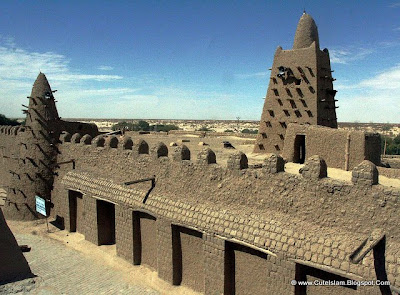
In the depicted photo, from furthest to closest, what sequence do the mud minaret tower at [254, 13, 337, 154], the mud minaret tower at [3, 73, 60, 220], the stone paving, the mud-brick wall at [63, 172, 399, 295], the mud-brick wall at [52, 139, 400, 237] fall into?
the mud minaret tower at [254, 13, 337, 154] < the mud minaret tower at [3, 73, 60, 220] < the stone paving < the mud-brick wall at [63, 172, 399, 295] < the mud-brick wall at [52, 139, 400, 237]

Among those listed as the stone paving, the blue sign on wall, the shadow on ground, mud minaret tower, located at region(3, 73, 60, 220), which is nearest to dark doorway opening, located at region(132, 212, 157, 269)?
the stone paving

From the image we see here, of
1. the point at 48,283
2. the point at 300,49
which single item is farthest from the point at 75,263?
the point at 300,49

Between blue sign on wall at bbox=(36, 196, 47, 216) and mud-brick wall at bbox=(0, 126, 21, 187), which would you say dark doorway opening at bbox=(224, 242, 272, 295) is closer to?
blue sign on wall at bbox=(36, 196, 47, 216)

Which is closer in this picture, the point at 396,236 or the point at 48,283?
the point at 396,236

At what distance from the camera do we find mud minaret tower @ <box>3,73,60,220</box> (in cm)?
1636

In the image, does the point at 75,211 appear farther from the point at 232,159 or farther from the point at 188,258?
the point at 232,159

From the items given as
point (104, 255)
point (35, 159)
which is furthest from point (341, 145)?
point (35, 159)

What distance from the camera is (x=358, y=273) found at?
6.71 m

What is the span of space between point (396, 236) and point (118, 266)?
363 inches

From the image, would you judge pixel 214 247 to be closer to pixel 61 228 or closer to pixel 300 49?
pixel 61 228

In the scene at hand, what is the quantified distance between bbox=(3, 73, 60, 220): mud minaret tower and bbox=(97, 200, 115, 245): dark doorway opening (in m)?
4.58

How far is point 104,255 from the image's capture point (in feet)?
42.0

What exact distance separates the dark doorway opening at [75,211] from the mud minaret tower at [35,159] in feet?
7.46

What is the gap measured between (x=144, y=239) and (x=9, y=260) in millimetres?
4306
